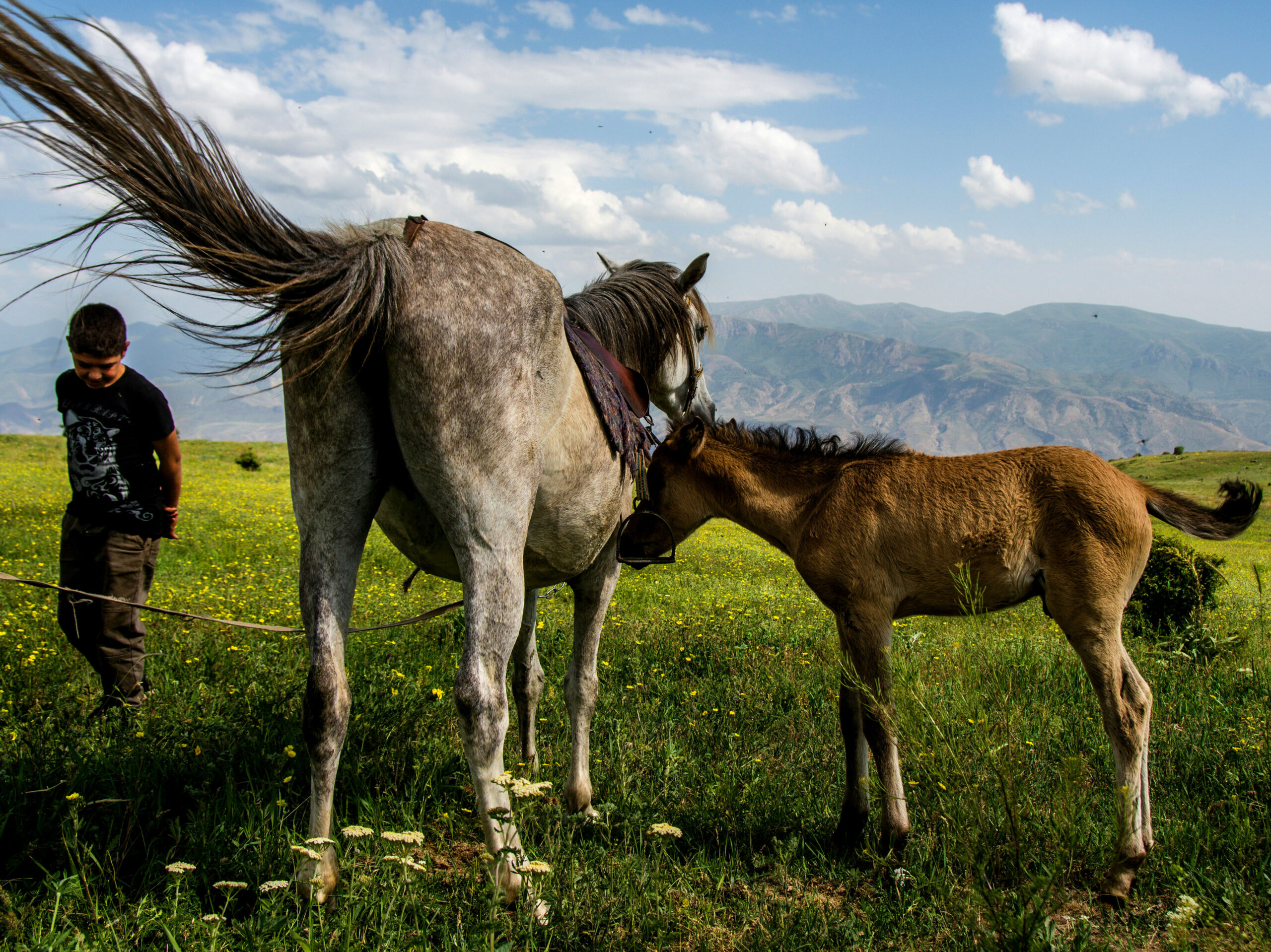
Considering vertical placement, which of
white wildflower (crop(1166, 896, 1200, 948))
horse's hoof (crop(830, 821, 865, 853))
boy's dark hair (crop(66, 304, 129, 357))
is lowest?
horse's hoof (crop(830, 821, 865, 853))

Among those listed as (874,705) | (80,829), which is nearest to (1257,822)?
(874,705)

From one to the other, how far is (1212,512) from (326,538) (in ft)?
13.8

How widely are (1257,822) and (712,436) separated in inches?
136

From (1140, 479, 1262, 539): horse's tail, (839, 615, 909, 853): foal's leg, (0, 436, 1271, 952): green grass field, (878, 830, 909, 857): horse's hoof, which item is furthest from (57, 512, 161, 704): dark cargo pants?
(1140, 479, 1262, 539): horse's tail

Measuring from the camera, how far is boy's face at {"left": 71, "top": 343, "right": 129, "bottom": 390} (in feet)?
14.1

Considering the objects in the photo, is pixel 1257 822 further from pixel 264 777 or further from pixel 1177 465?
pixel 1177 465

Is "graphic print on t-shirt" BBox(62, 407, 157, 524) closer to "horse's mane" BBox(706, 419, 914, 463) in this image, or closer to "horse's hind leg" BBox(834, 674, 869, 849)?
"horse's mane" BBox(706, 419, 914, 463)

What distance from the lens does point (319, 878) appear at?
2.93m

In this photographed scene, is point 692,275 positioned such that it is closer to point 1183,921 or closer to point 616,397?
point 616,397

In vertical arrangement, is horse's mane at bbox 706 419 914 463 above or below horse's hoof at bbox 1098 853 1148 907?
above

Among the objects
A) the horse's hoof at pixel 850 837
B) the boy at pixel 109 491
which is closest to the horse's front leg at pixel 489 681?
the horse's hoof at pixel 850 837

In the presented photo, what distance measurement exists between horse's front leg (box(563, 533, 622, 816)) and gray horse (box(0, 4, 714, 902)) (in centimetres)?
110

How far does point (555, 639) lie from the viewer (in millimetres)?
6883

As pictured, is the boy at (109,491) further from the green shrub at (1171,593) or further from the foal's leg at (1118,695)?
the green shrub at (1171,593)
